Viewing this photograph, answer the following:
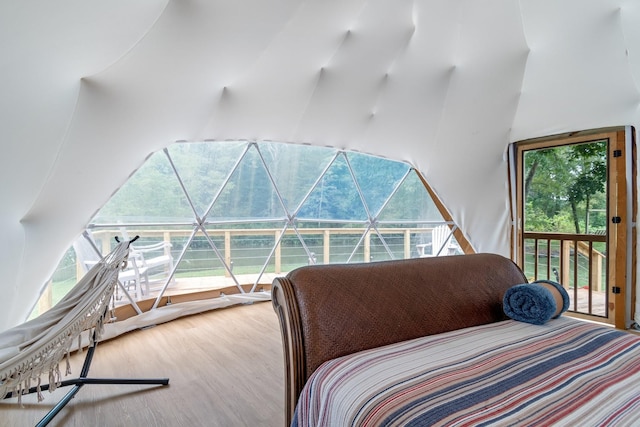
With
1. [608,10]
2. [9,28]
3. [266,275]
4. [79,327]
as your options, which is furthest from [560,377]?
[266,275]

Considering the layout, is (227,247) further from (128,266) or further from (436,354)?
(436,354)

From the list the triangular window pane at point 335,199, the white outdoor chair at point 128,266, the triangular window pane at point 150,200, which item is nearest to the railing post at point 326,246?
the triangular window pane at point 335,199

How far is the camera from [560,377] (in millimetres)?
1104

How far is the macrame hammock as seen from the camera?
150 centimetres

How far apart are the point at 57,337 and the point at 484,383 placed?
1791 mm

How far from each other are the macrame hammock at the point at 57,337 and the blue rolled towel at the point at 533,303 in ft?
6.55

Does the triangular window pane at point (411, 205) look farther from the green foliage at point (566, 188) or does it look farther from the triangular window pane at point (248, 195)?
the triangular window pane at point (248, 195)

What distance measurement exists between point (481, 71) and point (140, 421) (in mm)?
3772

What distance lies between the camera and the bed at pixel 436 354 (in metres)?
0.95

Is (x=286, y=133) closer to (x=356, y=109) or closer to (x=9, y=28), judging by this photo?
(x=356, y=109)

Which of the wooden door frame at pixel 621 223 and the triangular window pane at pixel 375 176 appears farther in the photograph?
the triangular window pane at pixel 375 176

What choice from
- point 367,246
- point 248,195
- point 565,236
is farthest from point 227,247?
point 565,236

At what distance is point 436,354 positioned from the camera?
1.28 meters

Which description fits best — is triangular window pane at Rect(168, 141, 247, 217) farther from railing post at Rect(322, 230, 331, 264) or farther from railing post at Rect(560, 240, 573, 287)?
railing post at Rect(560, 240, 573, 287)
